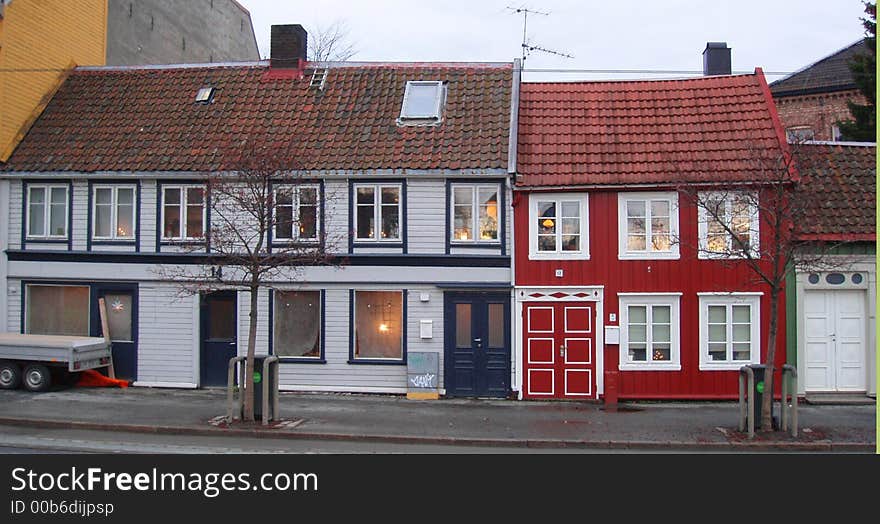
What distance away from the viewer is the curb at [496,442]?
13.1 m

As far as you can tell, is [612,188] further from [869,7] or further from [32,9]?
[32,9]

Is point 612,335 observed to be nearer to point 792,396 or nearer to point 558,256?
point 558,256

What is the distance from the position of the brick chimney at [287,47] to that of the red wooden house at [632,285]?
23.6ft

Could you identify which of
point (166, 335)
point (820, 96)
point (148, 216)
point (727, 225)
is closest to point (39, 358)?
point (166, 335)

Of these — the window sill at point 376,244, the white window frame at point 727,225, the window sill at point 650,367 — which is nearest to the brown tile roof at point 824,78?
the white window frame at point 727,225

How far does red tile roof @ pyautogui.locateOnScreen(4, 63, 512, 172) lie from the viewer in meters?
18.1

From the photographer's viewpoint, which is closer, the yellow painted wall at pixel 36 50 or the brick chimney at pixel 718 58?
the yellow painted wall at pixel 36 50

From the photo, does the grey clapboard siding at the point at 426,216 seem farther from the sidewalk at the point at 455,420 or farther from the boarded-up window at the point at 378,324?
the sidewalk at the point at 455,420

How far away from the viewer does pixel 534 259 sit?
1734 centimetres

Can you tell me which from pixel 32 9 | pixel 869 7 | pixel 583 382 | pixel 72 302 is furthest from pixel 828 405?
pixel 32 9

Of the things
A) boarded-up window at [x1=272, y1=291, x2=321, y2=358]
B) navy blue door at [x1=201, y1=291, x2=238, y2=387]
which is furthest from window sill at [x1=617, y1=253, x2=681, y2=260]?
navy blue door at [x1=201, y1=291, x2=238, y2=387]

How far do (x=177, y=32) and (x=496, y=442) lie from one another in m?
23.3

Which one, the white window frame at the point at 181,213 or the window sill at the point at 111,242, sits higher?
the white window frame at the point at 181,213

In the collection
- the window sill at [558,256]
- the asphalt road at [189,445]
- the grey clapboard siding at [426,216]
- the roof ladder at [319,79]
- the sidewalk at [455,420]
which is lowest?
the asphalt road at [189,445]
